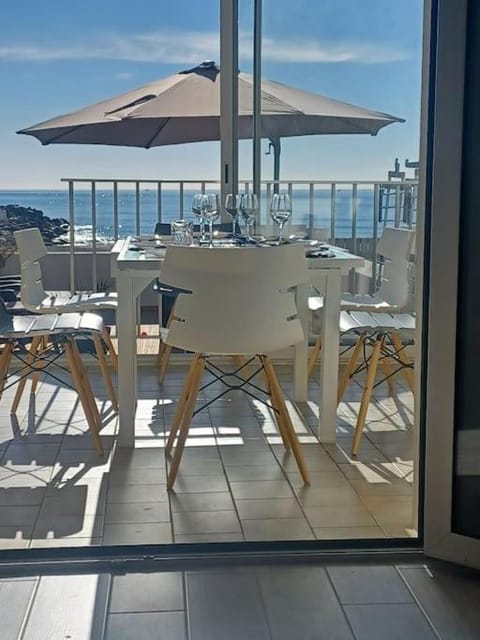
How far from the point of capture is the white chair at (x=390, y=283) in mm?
3531

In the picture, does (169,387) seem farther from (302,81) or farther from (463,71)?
(463,71)

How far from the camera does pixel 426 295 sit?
2051mm

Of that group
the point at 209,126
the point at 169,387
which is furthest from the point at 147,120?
the point at 169,387

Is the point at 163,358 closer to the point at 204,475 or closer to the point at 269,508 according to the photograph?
the point at 204,475

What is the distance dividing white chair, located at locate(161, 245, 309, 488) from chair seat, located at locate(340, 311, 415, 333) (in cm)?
46

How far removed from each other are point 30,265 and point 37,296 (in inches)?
6.4

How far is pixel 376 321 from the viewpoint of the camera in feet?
10.4

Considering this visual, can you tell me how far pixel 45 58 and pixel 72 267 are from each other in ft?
6.40

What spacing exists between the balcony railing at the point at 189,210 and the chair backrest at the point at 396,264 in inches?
10.5

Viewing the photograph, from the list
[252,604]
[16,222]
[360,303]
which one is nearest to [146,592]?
[252,604]

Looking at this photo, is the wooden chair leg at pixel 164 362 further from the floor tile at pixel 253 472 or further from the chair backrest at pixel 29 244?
the floor tile at pixel 253 472

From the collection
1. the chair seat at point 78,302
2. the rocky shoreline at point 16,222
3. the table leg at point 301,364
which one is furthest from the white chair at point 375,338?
the rocky shoreline at point 16,222

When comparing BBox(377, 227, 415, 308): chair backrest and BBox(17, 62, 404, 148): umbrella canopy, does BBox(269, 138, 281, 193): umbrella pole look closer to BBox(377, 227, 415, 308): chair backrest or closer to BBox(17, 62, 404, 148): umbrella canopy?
BBox(17, 62, 404, 148): umbrella canopy

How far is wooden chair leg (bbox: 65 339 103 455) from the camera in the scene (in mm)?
2961
